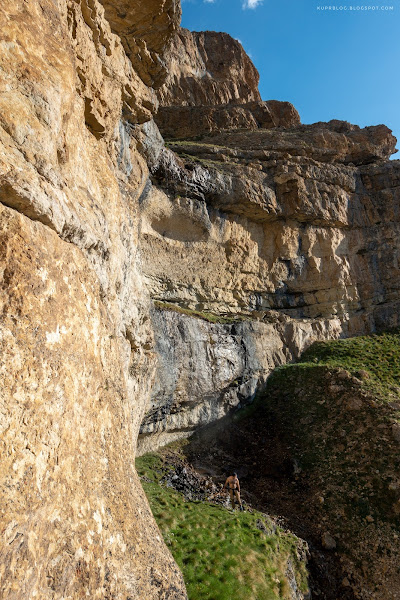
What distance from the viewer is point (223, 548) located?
34.3 ft

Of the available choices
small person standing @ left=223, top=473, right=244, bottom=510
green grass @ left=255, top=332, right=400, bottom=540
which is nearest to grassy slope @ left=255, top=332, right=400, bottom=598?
green grass @ left=255, top=332, right=400, bottom=540

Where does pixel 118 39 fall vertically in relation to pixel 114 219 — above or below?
above

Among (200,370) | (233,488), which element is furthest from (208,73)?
Result: (233,488)

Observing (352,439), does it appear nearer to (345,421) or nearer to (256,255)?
(345,421)

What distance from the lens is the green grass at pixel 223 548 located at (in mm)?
9211

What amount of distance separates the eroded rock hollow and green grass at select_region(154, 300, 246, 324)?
42 cm

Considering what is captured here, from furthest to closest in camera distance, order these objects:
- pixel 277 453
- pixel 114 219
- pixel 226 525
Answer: pixel 277 453 → pixel 226 525 → pixel 114 219

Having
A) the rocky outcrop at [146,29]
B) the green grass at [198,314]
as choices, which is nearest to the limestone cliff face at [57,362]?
the rocky outcrop at [146,29]

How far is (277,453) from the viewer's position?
691 inches

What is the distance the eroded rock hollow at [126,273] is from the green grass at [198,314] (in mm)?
422

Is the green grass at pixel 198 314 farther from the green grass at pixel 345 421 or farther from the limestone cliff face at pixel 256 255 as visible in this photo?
the green grass at pixel 345 421

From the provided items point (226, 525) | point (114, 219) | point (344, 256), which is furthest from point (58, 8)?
point (344, 256)

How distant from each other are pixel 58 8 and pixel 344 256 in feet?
87.7

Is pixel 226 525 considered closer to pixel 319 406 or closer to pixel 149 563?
pixel 149 563
